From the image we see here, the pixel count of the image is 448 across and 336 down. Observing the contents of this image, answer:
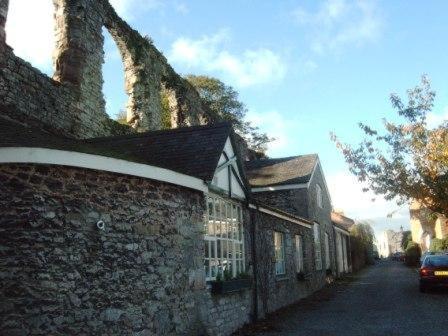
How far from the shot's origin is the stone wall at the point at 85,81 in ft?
37.2

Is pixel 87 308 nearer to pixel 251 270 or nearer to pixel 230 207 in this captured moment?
pixel 230 207

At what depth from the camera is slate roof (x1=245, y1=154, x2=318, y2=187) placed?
21531 millimetres

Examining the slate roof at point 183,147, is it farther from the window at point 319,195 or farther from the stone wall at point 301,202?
the window at point 319,195

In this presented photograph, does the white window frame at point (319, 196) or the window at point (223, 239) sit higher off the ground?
the white window frame at point (319, 196)

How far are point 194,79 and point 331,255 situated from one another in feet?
65.9

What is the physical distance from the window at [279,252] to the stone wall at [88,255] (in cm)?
662

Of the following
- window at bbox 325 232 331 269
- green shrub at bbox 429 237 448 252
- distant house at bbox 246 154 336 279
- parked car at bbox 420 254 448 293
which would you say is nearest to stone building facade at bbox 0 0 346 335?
parked car at bbox 420 254 448 293

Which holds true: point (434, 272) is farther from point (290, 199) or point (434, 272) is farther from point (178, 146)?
point (178, 146)

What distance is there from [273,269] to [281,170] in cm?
1021

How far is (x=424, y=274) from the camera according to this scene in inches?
647

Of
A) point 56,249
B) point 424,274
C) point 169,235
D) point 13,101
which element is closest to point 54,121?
point 13,101

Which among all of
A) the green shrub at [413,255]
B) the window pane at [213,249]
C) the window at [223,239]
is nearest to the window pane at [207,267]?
the window at [223,239]

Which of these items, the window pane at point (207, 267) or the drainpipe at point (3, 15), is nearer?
the window pane at point (207, 267)

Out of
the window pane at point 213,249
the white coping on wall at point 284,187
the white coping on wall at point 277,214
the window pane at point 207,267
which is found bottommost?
the window pane at point 207,267
